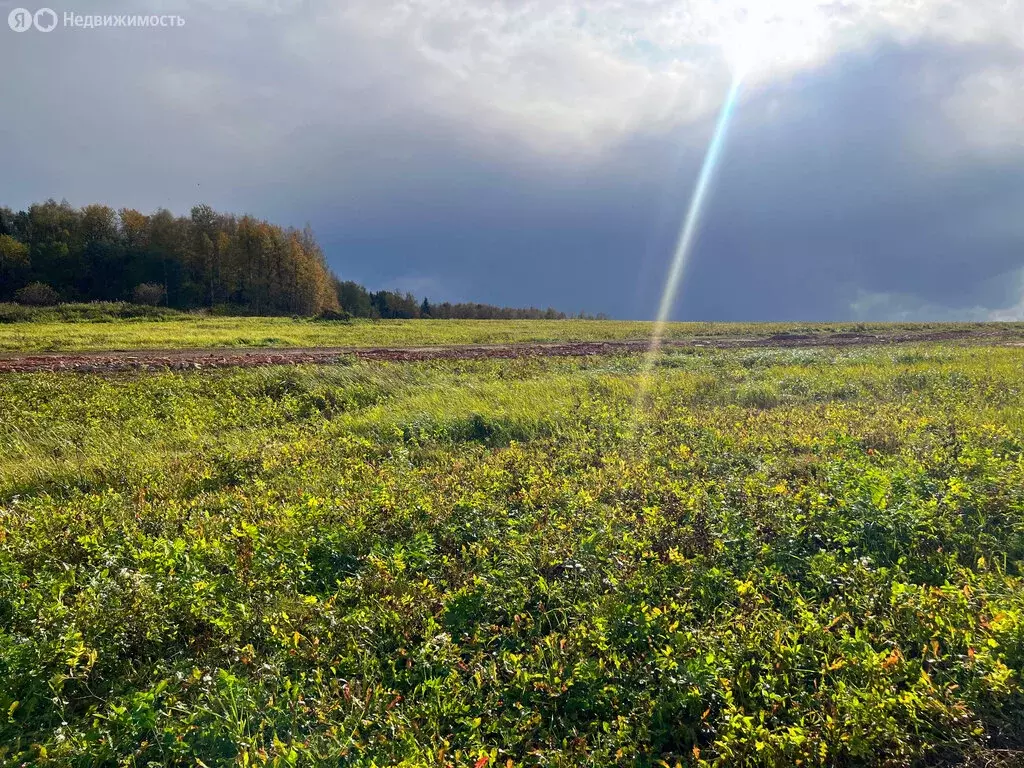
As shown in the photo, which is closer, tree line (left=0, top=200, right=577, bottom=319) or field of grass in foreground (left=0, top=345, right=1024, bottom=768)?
Result: field of grass in foreground (left=0, top=345, right=1024, bottom=768)

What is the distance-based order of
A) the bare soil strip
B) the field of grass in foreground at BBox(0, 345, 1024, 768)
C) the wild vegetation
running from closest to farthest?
the field of grass in foreground at BBox(0, 345, 1024, 768) < the bare soil strip < the wild vegetation

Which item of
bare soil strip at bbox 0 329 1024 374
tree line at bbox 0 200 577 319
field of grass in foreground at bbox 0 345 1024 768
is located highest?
tree line at bbox 0 200 577 319

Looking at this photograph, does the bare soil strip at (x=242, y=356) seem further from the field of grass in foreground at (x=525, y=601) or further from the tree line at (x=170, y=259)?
the tree line at (x=170, y=259)

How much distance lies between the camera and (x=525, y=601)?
4.13 meters

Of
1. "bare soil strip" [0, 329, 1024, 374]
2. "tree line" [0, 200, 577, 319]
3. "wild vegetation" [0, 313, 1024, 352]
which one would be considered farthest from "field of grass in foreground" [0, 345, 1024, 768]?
"tree line" [0, 200, 577, 319]

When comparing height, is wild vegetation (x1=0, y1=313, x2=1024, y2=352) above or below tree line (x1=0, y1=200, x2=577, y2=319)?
below

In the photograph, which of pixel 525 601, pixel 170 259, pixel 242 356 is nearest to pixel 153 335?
pixel 242 356

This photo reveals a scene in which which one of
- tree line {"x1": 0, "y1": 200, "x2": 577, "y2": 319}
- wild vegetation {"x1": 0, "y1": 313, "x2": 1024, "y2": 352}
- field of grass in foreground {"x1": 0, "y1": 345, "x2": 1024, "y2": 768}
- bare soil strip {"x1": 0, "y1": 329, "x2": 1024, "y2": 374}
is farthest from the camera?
tree line {"x1": 0, "y1": 200, "x2": 577, "y2": 319}

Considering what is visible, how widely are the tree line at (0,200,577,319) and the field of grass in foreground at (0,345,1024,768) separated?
63.1 m

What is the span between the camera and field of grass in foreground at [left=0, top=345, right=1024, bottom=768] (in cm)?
298

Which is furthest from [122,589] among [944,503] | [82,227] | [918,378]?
[82,227]

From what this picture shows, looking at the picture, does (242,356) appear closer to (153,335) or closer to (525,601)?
(153,335)

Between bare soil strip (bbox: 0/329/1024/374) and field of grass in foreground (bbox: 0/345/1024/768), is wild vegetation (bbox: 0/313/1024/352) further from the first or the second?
field of grass in foreground (bbox: 0/345/1024/768)

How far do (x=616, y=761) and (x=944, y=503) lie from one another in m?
4.27
